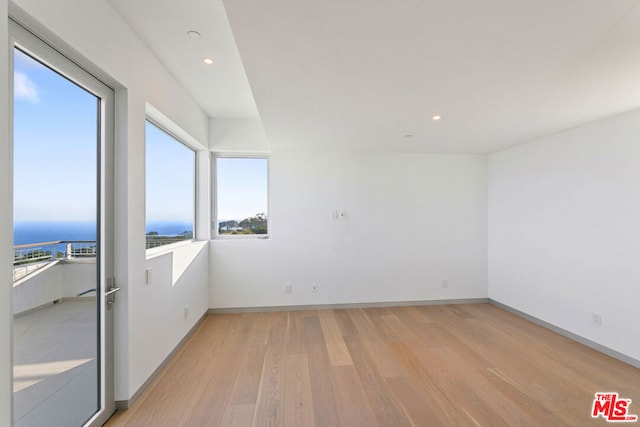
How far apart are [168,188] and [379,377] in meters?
2.70

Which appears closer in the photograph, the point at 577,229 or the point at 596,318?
the point at 596,318

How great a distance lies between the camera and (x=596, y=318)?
2580mm

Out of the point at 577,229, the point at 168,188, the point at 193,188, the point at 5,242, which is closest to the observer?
the point at 5,242

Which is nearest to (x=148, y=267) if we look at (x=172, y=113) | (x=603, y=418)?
(x=172, y=113)

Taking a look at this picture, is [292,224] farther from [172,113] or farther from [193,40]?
[193,40]

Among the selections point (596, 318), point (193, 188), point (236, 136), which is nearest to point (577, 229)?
point (596, 318)

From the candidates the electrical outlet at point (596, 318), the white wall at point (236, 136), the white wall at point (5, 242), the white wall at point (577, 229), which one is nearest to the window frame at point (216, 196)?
the white wall at point (236, 136)

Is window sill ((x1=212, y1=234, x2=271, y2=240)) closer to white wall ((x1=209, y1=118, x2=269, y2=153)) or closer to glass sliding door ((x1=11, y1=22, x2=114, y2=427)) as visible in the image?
white wall ((x1=209, y1=118, x2=269, y2=153))

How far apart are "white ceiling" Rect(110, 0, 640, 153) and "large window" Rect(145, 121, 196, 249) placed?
0.66m

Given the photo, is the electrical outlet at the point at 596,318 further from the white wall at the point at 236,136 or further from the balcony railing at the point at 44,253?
the balcony railing at the point at 44,253

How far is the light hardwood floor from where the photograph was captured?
68.1 inches

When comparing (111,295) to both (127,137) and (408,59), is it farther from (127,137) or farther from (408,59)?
(408,59)

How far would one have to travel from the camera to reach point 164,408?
1.80 meters

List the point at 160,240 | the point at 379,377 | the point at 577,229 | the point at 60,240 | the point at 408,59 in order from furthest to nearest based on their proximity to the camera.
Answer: the point at 577,229
the point at 160,240
the point at 379,377
the point at 408,59
the point at 60,240
